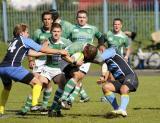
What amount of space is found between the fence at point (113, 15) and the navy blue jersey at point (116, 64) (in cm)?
2320

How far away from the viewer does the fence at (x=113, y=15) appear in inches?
1419

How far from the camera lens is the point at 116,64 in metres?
12.7

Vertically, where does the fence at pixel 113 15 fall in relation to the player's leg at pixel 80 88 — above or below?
above

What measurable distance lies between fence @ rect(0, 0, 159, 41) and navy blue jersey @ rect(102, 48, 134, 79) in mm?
23197

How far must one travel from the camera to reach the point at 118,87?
41.9ft

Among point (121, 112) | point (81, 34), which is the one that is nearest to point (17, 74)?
point (121, 112)

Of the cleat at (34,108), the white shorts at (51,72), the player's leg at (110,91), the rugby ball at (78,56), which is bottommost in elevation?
the cleat at (34,108)

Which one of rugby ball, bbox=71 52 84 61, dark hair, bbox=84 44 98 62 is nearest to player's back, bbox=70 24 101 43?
rugby ball, bbox=71 52 84 61

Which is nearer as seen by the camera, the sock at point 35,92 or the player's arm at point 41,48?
the player's arm at point 41,48

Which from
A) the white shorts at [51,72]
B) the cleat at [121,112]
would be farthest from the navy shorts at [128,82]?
the white shorts at [51,72]

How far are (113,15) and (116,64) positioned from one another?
2385cm

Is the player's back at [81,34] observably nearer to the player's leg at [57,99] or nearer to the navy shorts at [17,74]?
the player's leg at [57,99]

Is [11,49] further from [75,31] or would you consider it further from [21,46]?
[75,31]

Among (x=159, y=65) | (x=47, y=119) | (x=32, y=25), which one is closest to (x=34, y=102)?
(x=47, y=119)
